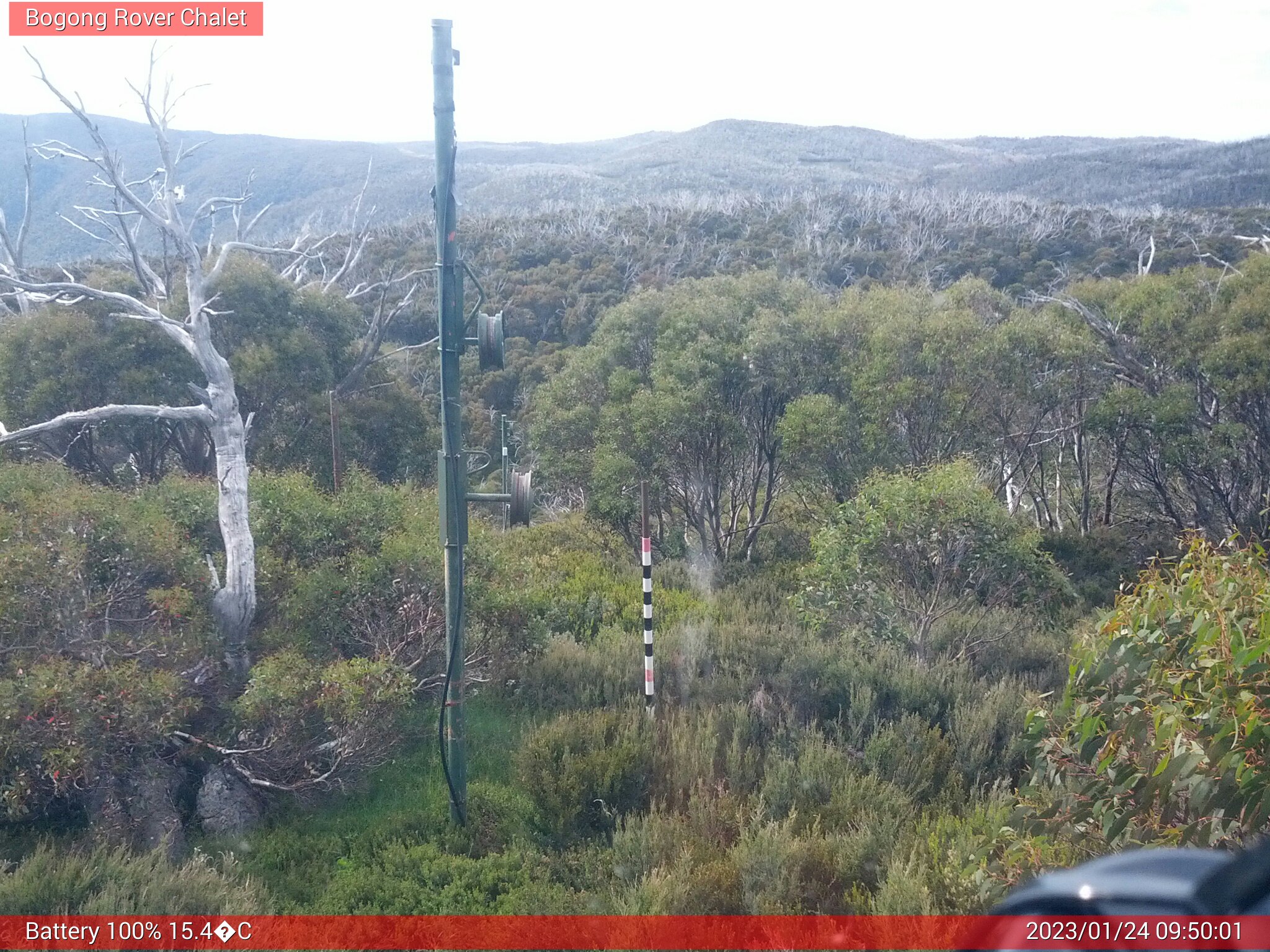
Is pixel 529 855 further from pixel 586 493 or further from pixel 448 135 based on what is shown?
pixel 586 493

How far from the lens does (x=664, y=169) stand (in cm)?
6931

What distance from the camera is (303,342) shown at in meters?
15.1

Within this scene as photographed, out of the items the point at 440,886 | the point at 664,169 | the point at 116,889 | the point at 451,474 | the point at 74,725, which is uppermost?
the point at 664,169

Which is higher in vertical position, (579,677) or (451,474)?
(451,474)

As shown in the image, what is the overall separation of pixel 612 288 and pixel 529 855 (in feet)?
89.6

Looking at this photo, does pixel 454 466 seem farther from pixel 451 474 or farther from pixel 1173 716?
pixel 1173 716

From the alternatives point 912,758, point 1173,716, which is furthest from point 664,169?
point 1173,716

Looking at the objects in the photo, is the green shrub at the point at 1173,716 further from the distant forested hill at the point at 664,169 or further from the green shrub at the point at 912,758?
the distant forested hill at the point at 664,169

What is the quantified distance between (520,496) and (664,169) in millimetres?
67589

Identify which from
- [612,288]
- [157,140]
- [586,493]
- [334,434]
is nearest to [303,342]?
[334,434]

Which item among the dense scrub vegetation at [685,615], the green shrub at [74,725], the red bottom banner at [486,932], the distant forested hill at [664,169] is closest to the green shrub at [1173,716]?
the dense scrub vegetation at [685,615]

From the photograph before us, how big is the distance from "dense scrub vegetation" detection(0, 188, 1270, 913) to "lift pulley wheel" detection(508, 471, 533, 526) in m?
1.60

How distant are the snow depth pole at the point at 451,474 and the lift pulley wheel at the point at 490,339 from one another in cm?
16

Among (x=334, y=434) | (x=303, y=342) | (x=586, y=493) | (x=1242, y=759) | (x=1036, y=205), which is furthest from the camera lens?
(x=1036, y=205)
